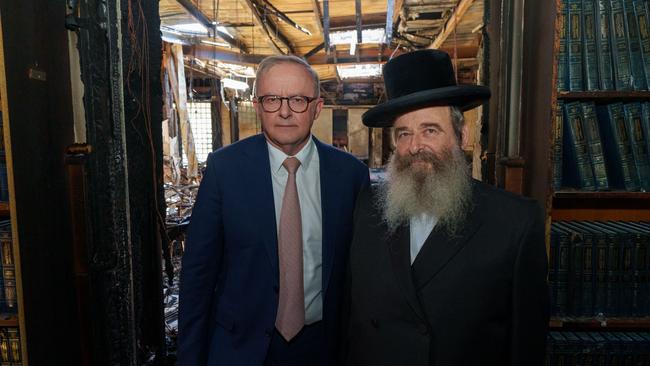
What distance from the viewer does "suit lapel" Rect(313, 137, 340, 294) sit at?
157cm

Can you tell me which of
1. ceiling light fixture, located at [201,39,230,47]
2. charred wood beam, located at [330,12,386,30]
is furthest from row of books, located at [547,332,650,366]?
ceiling light fixture, located at [201,39,230,47]

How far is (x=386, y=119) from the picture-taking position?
5.27 feet

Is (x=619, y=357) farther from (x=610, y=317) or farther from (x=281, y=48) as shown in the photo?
(x=281, y=48)

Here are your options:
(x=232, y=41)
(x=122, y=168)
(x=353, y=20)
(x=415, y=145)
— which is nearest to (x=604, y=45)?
(x=415, y=145)

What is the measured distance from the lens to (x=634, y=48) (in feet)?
6.30

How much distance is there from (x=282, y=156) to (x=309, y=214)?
0.28 m

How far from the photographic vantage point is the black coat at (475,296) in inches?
48.3

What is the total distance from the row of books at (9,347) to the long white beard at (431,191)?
2.04m

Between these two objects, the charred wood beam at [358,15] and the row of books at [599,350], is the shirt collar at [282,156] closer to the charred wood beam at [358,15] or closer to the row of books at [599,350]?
the row of books at [599,350]

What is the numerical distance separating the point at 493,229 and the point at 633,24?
5.07ft

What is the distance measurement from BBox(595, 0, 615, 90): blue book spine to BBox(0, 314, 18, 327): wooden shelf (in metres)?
3.18

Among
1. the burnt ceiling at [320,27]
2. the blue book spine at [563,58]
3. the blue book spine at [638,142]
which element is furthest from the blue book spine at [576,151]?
the burnt ceiling at [320,27]

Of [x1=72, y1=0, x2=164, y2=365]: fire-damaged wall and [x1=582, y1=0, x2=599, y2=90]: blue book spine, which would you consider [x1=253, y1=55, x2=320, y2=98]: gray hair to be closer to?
[x1=72, y1=0, x2=164, y2=365]: fire-damaged wall

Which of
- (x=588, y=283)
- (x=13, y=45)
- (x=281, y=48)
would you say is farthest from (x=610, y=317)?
(x=281, y=48)
